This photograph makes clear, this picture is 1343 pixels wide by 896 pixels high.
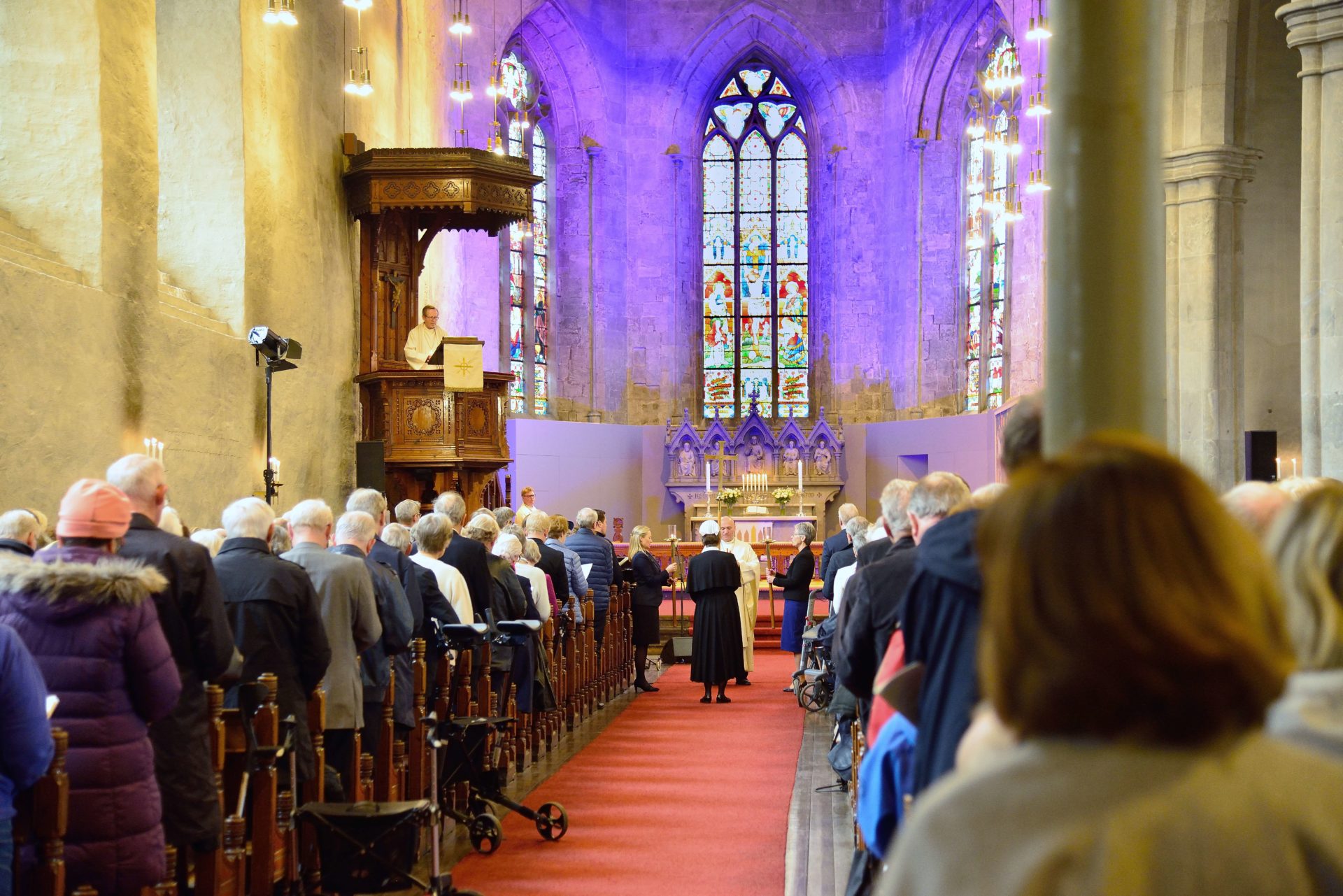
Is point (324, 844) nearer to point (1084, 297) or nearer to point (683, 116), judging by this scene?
point (1084, 297)

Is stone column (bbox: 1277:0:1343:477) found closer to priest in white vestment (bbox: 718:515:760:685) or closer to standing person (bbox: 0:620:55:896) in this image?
priest in white vestment (bbox: 718:515:760:685)

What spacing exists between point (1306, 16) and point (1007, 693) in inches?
348

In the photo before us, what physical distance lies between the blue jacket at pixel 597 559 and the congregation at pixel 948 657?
2.19 metres

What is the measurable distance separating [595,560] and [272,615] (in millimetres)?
6002

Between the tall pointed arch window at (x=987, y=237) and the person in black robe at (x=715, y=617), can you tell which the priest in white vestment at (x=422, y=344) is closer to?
the person in black robe at (x=715, y=617)

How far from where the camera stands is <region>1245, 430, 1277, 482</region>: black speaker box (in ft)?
39.1

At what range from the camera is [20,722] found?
3201mm

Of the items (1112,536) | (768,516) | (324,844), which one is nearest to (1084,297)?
(1112,536)

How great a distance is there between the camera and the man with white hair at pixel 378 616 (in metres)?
5.58

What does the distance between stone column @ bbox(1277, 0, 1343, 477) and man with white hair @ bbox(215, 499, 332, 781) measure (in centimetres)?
656

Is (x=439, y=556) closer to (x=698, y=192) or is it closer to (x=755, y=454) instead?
(x=755, y=454)

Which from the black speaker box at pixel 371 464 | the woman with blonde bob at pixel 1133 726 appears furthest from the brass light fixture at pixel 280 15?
the woman with blonde bob at pixel 1133 726

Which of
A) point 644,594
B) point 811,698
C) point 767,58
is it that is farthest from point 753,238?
point 811,698

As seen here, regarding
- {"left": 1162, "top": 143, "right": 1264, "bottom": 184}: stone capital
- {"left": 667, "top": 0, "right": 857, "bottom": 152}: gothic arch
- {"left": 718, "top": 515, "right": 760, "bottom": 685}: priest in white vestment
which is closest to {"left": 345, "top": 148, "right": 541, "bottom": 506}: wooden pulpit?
{"left": 718, "top": 515, "right": 760, "bottom": 685}: priest in white vestment
